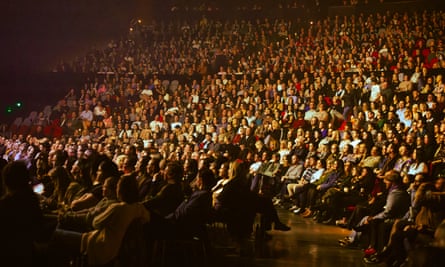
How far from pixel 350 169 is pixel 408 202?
3545 mm

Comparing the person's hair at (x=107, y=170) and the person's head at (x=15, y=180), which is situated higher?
the person's head at (x=15, y=180)

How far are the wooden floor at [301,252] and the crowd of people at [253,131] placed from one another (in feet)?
0.85

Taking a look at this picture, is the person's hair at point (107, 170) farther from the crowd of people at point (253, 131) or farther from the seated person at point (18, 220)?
the seated person at point (18, 220)

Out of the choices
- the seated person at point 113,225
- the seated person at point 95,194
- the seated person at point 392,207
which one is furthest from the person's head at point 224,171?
the seated person at point 113,225

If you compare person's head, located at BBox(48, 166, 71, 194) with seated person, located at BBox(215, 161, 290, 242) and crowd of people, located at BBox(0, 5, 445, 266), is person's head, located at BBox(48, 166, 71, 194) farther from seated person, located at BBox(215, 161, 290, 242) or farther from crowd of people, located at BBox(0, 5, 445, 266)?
seated person, located at BBox(215, 161, 290, 242)

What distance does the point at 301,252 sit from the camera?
7578mm

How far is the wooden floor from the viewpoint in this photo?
6.93 metres

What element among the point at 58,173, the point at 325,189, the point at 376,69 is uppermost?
the point at 376,69

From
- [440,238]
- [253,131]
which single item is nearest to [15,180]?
[440,238]

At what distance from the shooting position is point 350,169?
11.0 meters

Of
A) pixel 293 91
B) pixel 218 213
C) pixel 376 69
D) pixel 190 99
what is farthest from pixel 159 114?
pixel 218 213

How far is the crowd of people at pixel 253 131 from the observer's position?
263 inches

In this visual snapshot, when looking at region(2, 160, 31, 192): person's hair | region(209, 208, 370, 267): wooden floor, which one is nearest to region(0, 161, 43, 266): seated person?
region(2, 160, 31, 192): person's hair

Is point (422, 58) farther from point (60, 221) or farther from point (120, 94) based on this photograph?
point (60, 221)
